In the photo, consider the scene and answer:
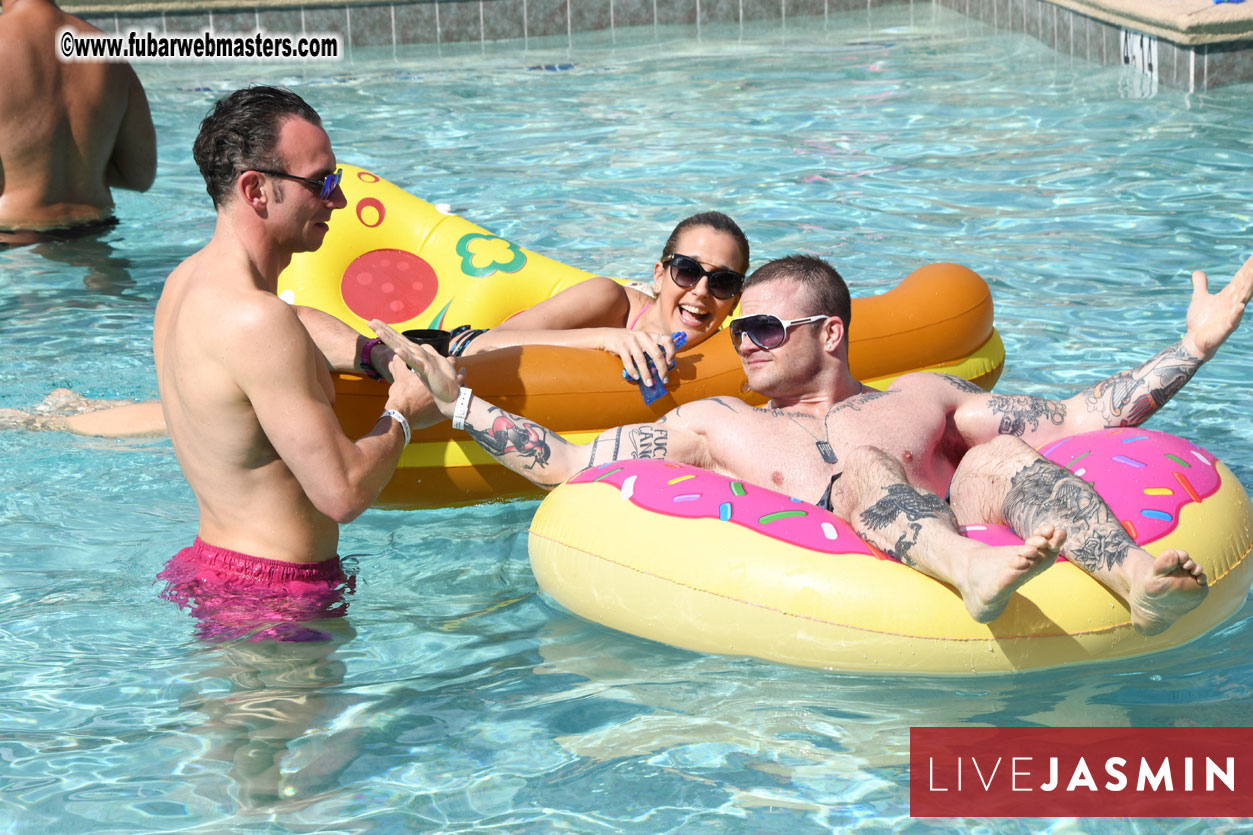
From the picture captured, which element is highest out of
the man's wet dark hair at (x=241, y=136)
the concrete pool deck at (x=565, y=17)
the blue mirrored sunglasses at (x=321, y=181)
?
the concrete pool deck at (x=565, y=17)

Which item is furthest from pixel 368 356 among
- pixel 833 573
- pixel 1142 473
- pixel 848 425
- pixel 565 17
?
pixel 565 17

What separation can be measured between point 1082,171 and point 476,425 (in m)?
5.92

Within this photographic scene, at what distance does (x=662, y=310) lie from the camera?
451cm

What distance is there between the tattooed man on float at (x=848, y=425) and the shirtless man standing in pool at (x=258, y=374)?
0.38 meters

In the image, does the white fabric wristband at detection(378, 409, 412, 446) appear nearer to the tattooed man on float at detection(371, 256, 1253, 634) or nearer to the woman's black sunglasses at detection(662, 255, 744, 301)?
the tattooed man on float at detection(371, 256, 1253, 634)

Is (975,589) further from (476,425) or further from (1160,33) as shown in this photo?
(1160,33)

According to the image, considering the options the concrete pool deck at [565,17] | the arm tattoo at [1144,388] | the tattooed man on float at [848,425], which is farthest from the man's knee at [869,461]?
the concrete pool deck at [565,17]

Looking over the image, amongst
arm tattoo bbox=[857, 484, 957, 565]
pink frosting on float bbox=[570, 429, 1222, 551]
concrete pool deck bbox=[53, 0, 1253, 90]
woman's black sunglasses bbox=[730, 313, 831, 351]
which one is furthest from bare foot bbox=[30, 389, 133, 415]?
concrete pool deck bbox=[53, 0, 1253, 90]

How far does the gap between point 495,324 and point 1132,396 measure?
2.35m

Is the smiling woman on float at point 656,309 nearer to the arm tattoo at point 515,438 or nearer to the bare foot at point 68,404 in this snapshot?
the arm tattoo at point 515,438

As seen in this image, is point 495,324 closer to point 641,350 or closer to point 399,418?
point 641,350

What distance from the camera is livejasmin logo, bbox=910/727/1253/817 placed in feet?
9.36

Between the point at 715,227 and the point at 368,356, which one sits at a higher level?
the point at 715,227

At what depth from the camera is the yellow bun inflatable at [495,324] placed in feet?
13.7
